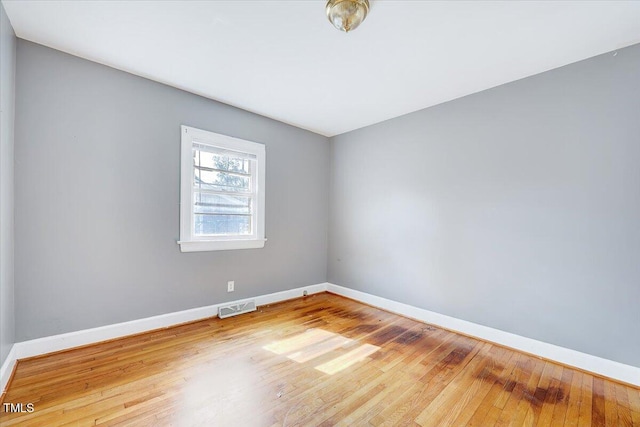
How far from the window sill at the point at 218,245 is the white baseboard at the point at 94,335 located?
0.66m

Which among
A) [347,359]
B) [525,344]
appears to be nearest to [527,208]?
[525,344]

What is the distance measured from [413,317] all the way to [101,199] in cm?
348

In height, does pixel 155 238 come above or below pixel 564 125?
below

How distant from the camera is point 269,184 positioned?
11.7 feet

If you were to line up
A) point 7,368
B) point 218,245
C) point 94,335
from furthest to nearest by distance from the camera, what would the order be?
point 218,245 < point 94,335 < point 7,368

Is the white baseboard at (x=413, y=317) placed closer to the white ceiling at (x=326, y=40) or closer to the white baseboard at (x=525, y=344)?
the white baseboard at (x=525, y=344)

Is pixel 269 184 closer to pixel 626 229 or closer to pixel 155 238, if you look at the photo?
pixel 155 238

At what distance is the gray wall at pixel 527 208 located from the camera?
78.5 inches

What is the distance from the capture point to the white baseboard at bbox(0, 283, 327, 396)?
200 cm

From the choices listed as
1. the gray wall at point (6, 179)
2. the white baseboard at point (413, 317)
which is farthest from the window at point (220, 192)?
the gray wall at point (6, 179)

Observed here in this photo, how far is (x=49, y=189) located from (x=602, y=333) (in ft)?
15.0

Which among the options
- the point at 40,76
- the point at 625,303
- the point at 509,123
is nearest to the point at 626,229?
the point at 625,303

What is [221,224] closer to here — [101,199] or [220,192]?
[220,192]

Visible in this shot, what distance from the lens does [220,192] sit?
3.09 m
